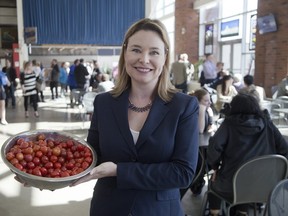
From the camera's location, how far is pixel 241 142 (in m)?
2.47

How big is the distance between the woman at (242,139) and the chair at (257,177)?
11 centimetres

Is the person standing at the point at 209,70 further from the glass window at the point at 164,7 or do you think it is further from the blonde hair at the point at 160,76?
the blonde hair at the point at 160,76

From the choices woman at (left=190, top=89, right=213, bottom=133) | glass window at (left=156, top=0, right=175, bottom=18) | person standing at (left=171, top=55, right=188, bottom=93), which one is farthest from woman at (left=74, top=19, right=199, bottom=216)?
glass window at (left=156, top=0, right=175, bottom=18)

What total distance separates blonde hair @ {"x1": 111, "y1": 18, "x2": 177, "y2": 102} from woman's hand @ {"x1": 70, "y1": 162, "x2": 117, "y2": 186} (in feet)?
1.00

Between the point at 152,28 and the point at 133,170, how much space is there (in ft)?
1.67

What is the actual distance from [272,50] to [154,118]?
7554 millimetres

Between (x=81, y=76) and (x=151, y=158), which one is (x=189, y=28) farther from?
(x=151, y=158)

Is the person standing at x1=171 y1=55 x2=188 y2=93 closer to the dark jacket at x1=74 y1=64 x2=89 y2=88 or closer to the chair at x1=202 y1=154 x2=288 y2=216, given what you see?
the dark jacket at x1=74 y1=64 x2=89 y2=88

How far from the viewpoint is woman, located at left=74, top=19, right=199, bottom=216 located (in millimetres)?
1217

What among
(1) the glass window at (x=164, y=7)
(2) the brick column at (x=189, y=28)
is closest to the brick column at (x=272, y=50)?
(2) the brick column at (x=189, y=28)

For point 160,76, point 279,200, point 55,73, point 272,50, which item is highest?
point 272,50

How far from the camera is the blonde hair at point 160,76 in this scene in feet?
4.11

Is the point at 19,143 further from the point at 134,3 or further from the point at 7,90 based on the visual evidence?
the point at 134,3

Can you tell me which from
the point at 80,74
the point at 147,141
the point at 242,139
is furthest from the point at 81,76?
the point at 147,141
